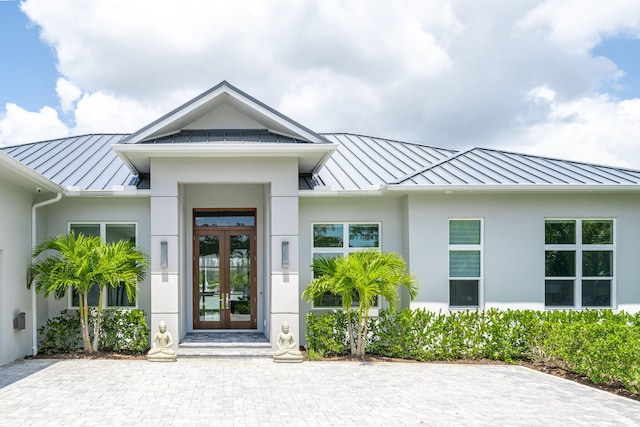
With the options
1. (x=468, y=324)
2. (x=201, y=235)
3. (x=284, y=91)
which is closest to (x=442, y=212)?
(x=468, y=324)

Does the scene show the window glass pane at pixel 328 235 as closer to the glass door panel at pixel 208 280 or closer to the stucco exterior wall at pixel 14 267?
the glass door panel at pixel 208 280

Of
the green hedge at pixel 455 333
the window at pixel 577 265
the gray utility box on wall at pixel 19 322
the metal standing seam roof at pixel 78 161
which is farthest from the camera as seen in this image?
the metal standing seam roof at pixel 78 161

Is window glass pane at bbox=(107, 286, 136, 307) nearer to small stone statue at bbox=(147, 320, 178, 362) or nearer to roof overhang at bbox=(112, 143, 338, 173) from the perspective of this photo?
small stone statue at bbox=(147, 320, 178, 362)

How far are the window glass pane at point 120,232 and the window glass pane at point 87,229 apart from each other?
0.26m

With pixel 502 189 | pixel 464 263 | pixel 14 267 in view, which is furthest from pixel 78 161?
pixel 502 189

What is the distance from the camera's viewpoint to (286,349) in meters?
10.1

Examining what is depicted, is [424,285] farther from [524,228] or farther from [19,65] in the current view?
[19,65]

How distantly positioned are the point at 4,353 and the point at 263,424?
656cm

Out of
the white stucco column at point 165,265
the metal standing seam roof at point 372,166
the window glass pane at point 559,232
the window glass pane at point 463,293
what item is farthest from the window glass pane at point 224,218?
the window glass pane at point 559,232

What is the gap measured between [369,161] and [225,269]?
5.18m

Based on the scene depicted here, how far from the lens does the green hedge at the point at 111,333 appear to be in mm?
10656

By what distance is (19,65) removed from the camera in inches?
488

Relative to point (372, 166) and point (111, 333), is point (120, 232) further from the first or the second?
point (372, 166)

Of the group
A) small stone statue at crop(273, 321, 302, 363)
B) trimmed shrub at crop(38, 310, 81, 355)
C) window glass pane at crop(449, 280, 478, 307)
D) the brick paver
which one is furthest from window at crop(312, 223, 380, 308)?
trimmed shrub at crop(38, 310, 81, 355)
